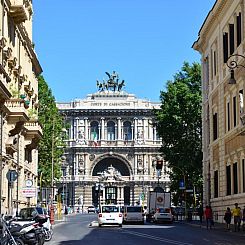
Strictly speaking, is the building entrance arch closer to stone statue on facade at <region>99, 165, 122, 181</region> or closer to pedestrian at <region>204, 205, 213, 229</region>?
stone statue on facade at <region>99, 165, 122, 181</region>

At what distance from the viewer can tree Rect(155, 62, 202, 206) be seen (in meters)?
69.5

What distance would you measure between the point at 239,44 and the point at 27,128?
55.8 ft

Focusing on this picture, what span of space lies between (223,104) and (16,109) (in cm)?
1499

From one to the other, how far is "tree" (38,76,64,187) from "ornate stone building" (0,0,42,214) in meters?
11.5

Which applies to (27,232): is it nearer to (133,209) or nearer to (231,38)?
(231,38)

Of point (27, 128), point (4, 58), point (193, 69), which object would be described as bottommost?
point (27, 128)

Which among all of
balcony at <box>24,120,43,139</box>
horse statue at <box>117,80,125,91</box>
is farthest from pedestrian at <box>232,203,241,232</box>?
horse statue at <box>117,80,125,91</box>

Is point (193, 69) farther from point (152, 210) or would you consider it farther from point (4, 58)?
point (4, 58)

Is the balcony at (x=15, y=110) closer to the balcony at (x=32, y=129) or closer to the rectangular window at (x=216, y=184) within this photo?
the balcony at (x=32, y=129)

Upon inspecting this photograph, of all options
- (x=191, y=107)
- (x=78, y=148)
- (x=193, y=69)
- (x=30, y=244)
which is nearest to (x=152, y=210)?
(x=191, y=107)

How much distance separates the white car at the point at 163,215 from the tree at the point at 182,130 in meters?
6.59

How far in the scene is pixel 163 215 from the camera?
62219 mm

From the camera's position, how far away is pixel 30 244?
80.0ft

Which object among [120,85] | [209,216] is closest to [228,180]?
[209,216]
